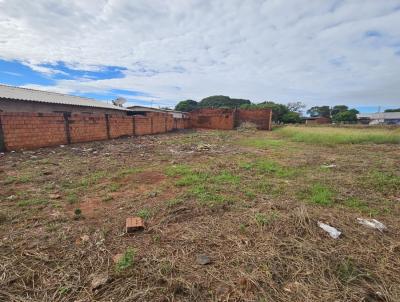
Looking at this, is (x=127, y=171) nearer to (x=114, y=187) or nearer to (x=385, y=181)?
(x=114, y=187)

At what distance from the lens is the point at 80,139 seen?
10320 millimetres

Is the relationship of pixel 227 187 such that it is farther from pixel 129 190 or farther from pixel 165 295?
pixel 165 295

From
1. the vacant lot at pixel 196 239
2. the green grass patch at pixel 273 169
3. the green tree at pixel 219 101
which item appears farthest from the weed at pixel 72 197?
the green tree at pixel 219 101

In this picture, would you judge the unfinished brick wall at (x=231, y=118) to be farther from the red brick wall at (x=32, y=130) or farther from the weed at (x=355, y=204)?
the weed at (x=355, y=204)

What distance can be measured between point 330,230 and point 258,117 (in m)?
23.6

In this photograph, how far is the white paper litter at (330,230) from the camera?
258 centimetres

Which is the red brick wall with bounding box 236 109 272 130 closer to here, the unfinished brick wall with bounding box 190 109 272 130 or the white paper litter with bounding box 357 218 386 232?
the unfinished brick wall with bounding box 190 109 272 130

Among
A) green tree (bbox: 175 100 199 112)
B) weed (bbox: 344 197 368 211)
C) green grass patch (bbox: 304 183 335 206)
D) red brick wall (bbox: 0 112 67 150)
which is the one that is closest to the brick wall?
red brick wall (bbox: 0 112 67 150)

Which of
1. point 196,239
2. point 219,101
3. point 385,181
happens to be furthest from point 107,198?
point 219,101

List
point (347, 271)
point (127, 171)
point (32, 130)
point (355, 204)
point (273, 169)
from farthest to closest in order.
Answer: point (32, 130) < point (273, 169) < point (127, 171) < point (355, 204) < point (347, 271)

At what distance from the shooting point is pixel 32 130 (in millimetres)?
8031

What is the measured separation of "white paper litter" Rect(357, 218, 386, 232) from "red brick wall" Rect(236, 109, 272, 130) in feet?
75.1

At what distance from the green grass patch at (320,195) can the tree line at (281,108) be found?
37.2 m

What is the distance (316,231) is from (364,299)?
980 millimetres
